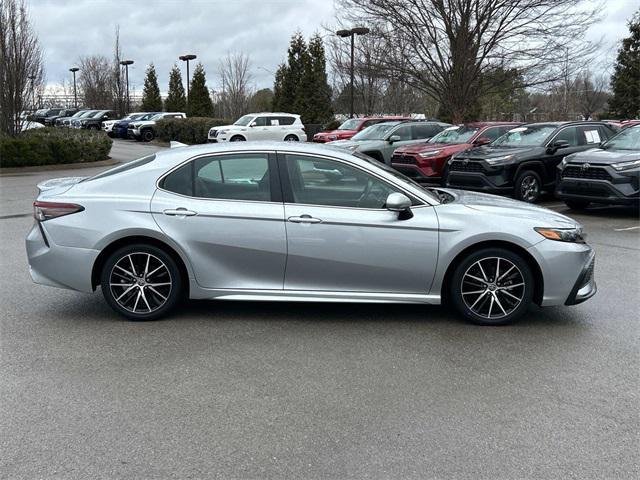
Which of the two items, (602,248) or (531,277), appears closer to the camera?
(531,277)

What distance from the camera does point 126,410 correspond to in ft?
13.0

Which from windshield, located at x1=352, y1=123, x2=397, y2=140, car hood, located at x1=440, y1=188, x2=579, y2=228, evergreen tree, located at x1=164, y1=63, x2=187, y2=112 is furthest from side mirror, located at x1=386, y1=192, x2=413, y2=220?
evergreen tree, located at x1=164, y1=63, x2=187, y2=112

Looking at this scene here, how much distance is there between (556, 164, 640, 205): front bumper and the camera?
11406 mm

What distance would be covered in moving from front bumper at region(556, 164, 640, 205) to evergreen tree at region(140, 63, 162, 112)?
5212cm

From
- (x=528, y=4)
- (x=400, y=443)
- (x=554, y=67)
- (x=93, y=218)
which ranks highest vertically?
(x=528, y=4)

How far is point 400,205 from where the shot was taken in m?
5.38

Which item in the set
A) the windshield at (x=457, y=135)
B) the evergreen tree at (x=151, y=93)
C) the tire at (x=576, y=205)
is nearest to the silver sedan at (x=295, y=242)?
the tire at (x=576, y=205)

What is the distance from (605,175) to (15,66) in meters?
19.9

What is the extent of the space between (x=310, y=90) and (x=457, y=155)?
27477mm

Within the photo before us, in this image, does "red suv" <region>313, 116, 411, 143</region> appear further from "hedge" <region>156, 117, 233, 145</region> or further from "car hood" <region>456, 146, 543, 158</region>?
"hedge" <region>156, 117, 233, 145</region>

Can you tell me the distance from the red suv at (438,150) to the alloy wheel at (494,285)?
33.4 ft

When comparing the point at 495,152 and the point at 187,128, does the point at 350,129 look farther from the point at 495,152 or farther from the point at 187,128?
the point at 187,128

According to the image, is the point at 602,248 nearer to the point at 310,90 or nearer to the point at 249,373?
the point at 249,373

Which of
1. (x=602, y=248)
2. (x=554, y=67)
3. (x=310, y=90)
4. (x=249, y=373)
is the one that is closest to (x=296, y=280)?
(x=249, y=373)
